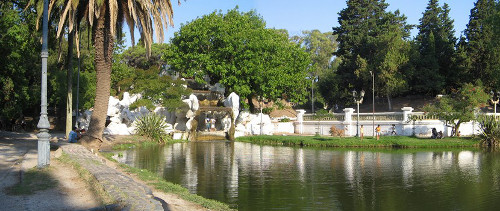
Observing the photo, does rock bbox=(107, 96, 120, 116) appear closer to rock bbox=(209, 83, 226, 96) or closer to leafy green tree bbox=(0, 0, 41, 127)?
leafy green tree bbox=(0, 0, 41, 127)

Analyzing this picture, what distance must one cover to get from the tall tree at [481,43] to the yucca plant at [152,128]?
39.7 m

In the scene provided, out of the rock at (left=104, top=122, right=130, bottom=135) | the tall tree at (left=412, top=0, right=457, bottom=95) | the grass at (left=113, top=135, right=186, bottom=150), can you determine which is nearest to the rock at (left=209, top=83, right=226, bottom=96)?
the rock at (left=104, top=122, right=130, bottom=135)

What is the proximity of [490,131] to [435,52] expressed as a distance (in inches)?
1105

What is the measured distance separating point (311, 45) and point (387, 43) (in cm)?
3533

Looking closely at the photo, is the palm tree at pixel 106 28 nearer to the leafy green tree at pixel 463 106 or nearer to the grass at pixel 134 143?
the grass at pixel 134 143

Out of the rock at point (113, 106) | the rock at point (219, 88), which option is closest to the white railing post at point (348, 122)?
the rock at point (219, 88)

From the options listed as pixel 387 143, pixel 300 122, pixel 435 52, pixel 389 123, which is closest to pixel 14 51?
pixel 387 143

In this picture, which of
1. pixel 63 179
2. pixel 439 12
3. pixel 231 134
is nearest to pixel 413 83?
pixel 439 12

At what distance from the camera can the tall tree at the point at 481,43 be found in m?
53.9

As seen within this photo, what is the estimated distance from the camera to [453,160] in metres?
23.9

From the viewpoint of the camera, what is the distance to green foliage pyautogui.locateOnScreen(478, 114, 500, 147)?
106 feet

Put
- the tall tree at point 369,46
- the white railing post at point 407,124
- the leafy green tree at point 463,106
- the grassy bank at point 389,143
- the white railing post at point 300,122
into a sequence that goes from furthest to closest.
→ 1. the tall tree at point 369,46
2. the white railing post at point 300,122
3. the white railing post at point 407,124
4. the leafy green tree at point 463,106
5. the grassy bank at point 389,143

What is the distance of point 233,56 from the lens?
1740 inches

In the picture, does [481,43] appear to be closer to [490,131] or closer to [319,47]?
[490,131]
